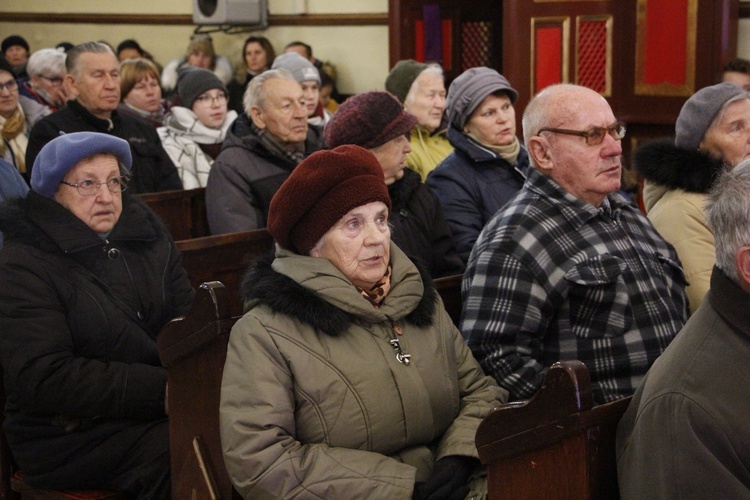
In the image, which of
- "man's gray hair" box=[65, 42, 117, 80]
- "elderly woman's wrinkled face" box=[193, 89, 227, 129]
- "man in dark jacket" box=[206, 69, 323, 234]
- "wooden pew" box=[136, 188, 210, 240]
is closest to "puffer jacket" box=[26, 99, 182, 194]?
"man's gray hair" box=[65, 42, 117, 80]

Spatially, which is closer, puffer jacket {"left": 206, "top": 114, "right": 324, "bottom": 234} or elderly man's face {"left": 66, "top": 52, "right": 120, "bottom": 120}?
puffer jacket {"left": 206, "top": 114, "right": 324, "bottom": 234}

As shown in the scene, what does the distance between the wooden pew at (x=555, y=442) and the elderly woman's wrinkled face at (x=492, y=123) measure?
1.94 meters

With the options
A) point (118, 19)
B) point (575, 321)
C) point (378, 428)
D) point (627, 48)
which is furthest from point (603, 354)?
point (118, 19)

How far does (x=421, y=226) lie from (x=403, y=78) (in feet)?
4.81

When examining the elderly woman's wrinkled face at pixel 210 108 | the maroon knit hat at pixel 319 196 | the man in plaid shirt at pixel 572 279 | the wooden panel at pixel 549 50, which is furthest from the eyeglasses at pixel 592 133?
the wooden panel at pixel 549 50

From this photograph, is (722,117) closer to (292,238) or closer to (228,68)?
(292,238)

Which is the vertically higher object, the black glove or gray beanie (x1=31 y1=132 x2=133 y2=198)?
gray beanie (x1=31 y1=132 x2=133 y2=198)

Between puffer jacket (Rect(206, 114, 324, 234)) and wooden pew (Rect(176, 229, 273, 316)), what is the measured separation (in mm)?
316

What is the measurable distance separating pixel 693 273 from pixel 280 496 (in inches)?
56.2

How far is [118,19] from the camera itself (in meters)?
9.77

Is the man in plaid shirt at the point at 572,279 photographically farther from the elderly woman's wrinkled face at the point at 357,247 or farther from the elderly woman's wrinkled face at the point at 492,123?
the elderly woman's wrinkled face at the point at 492,123

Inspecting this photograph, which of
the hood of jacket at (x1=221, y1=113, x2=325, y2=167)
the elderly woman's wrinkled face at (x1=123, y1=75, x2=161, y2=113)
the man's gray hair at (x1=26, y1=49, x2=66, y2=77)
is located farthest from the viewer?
the man's gray hair at (x1=26, y1=49, x2=66, y2=77)

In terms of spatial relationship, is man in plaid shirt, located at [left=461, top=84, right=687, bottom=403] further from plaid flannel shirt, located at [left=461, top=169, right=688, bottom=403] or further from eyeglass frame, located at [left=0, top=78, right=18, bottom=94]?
eyeglass frame, located at [left=0, top=78, right=18, bottom=94]

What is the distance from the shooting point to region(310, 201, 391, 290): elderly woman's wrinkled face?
2059mm
